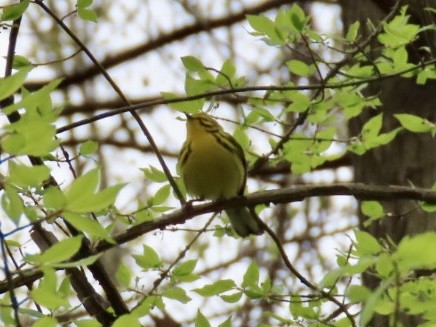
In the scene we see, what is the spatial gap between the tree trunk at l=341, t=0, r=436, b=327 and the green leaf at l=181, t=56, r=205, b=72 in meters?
1.16

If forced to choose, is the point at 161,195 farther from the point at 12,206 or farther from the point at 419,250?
the point at 419,250

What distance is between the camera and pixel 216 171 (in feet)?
9.20

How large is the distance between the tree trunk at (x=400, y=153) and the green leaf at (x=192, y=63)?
3.80ft

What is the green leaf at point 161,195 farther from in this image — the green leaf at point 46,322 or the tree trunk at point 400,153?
the tree trunk at point 400,153

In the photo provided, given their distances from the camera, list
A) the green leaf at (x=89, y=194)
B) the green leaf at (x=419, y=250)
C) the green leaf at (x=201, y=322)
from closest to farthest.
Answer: the green leaf at (x=419, y=250)
the green leaf at (x=89, y=194)
the green leaf at (x=201, y=322)

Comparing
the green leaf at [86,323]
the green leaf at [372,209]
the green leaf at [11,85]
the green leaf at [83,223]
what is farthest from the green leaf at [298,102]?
the green leaf at [11,85]

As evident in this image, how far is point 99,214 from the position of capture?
2.37m

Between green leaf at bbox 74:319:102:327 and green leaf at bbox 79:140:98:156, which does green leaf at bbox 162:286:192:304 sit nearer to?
green leaf at bbox 74:319:102:327

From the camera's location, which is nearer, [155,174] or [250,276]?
[250,276]

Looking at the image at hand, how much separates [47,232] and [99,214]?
0.48 feet

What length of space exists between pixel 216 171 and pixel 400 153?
2.98 feet

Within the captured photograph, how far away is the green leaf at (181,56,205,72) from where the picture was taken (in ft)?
7.45

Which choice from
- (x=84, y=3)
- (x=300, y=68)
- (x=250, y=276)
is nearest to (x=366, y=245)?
(x=250, y=276)

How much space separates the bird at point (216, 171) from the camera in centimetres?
275
